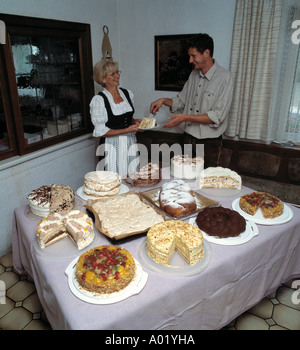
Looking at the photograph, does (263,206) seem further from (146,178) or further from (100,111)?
(100,111)

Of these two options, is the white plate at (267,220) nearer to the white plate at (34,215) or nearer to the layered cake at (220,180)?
the layered cake at (220,180)

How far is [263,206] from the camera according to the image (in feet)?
6.72

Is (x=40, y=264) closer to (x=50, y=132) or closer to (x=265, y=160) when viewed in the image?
(x=50, y=132)

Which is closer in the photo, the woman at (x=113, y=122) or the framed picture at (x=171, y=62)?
the woman at (x=113, y=122)

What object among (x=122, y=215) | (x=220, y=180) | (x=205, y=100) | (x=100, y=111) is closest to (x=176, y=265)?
(x=122, y=215)

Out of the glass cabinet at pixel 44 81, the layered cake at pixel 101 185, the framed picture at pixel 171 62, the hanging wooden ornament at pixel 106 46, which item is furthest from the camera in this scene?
the hanging wooden ornament at pixel 106 46

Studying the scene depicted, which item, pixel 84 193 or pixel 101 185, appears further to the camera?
pixel 84 193

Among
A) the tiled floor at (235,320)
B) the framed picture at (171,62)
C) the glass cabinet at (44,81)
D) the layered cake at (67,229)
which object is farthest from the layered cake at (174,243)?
the framed picture at (171,62)

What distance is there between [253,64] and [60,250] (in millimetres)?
3150

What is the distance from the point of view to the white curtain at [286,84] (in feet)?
10.8

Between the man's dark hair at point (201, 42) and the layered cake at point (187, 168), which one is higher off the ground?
the man's dark hair at point (201, 42)

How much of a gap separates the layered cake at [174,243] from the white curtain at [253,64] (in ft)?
7.99

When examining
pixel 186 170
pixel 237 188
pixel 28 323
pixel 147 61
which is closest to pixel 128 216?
pixel 186 170

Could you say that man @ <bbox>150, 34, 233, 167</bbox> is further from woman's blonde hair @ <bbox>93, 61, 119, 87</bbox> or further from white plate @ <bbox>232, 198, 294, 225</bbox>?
white plate @ <bbox>232, 198, 294, 225</bbox>
